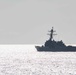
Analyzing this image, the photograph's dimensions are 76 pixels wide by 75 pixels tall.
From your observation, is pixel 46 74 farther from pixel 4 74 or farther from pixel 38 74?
pixel 4 74

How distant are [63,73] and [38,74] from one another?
7.83 metres

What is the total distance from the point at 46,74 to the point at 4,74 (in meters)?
11.5

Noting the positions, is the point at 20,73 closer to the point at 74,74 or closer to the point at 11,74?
the point at 11,74

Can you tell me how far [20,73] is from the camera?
88750 millimetres

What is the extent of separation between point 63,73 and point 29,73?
31.7 ft

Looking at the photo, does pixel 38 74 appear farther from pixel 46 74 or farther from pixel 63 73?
pixel 63 73

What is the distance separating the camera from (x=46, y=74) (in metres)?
87.2

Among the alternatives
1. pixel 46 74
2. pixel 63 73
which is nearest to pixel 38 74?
pixel 46 74

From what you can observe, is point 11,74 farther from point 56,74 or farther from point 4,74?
point 56,74

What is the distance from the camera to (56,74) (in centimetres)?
8712

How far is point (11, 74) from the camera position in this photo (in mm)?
86250

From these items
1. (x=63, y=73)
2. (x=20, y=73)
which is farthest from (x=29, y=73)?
(x=63, y=73)

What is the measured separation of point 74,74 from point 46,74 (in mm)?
7647

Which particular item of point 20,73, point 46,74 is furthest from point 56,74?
point 20,73
